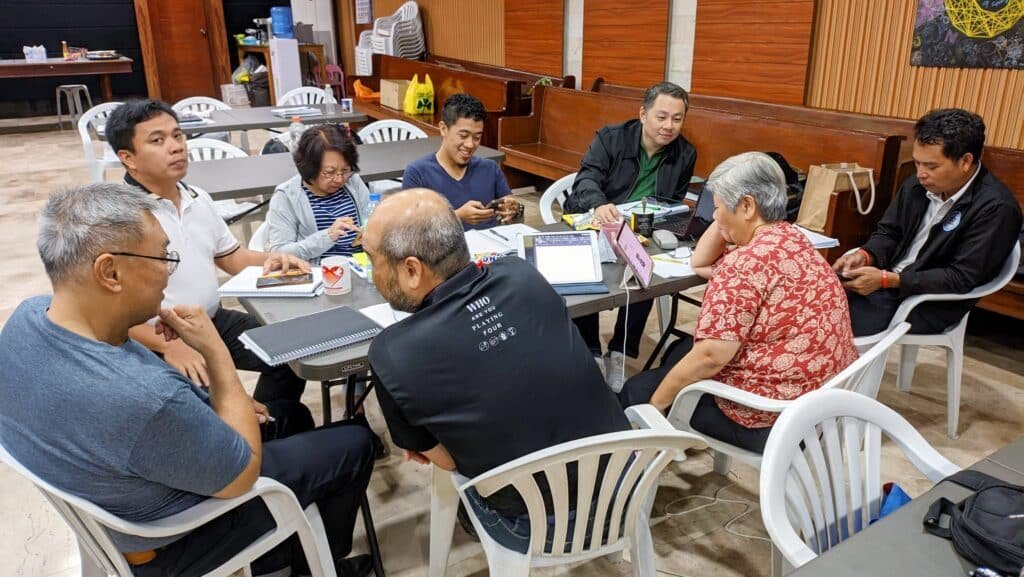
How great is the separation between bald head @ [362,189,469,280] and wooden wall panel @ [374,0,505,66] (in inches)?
238

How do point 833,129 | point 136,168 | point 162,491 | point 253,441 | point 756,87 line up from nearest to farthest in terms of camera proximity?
point 162,491, point 253,441, point 136,168, point 833,129, point 756,87

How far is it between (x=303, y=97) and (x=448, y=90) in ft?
4.57

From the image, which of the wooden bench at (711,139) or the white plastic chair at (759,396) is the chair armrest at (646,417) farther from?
the wooden bench at (711,139)

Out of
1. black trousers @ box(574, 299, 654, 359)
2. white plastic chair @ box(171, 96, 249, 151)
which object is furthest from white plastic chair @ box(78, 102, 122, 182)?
black trousers @ box(574, 299, 654, 359)

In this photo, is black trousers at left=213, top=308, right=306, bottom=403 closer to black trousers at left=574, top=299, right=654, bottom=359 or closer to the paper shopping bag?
black trousers at left=574, top=299, right=654, bottom=359

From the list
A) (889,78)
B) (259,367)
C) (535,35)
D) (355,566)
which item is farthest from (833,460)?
(535,35)

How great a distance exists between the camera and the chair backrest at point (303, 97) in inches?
254

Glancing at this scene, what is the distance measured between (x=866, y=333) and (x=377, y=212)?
206cm

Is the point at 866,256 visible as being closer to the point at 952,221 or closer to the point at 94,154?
the point at 952,221

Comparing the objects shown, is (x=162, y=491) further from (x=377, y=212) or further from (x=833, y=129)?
(x=833, y=129)

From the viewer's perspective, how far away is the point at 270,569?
1850mm

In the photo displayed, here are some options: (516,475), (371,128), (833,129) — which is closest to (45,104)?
(371,128)

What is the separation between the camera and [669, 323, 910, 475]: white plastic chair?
1.73 m

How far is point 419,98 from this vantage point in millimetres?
6875
